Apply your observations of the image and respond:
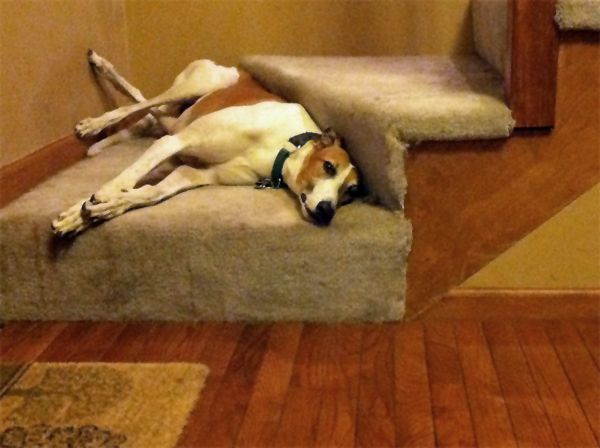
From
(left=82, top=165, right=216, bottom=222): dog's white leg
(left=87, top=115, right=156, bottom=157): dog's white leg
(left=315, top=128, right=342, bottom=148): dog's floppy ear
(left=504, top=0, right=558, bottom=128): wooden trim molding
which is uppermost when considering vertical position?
(left=504, top=0, right=558, bottom=128): wooden trim molding

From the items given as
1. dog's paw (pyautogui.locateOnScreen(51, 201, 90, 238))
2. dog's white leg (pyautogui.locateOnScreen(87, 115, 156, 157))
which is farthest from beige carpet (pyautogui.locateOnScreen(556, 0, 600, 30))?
dog's white leg (pyautogui.locateOnScreen(87, 115, 156, 157))

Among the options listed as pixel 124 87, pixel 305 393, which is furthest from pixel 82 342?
pixel 124 87

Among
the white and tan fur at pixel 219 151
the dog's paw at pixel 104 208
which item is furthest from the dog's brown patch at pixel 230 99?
the dog's paw at pixel 104 208

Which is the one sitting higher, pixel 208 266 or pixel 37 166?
pixel 37 166

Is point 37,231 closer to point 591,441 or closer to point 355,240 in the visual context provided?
point 355,240

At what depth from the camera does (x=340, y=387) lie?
5.16 feet

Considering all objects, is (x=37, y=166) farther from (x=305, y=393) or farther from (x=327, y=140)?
(x=305, y=393)

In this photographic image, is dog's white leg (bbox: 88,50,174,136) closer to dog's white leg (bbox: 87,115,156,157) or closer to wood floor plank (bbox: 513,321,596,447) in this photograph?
dog's white leg (bbox: 87,115,156,157)

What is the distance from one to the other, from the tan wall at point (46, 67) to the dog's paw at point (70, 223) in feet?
1.05

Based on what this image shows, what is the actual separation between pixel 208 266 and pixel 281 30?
1.41m

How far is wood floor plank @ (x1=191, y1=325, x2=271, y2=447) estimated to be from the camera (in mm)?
1396

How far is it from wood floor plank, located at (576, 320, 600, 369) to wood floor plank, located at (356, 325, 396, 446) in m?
0.44

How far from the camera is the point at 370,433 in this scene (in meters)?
1.40

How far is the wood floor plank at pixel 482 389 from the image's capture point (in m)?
1.39
